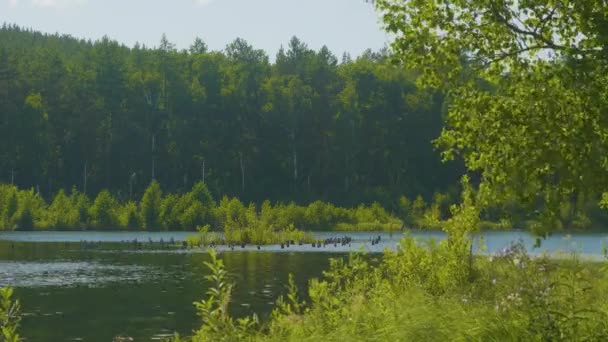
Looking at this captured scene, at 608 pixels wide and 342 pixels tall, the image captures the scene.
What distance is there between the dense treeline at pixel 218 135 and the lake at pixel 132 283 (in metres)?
60.3

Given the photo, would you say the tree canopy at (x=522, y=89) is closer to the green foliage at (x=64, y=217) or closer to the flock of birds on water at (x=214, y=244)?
the flock of birds on water at (x=214, y=244)

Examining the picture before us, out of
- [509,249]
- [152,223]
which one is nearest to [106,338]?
[509,249]

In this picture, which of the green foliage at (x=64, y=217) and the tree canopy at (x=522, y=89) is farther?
the green foliage at (x=64, y=217)

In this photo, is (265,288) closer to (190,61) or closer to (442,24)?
(442,24)

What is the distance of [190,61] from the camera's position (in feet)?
500

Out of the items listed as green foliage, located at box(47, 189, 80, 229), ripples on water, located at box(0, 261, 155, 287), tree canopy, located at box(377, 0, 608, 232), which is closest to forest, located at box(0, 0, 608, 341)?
tree canopy, located at box(377, 0, 608, 232)

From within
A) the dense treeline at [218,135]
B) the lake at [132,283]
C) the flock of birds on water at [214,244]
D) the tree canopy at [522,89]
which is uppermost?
the dense treeline at [218,135]

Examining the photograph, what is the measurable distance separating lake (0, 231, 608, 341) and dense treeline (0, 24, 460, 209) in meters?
60.3

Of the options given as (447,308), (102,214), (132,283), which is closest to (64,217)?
(102,214)

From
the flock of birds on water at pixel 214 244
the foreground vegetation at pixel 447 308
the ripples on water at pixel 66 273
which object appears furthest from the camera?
the flock of birds on water at pixel 214 244

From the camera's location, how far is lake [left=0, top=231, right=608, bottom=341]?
26.1m

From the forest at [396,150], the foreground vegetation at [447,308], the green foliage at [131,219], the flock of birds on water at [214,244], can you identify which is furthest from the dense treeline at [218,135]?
the foreground vegetation at [447,308]

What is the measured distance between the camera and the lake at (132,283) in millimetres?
26141

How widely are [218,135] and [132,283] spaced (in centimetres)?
9294
